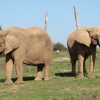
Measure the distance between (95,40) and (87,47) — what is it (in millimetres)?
552

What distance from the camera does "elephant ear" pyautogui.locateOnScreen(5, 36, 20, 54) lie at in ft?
60.0

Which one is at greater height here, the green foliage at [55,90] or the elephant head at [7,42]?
the elephant head at [7,42]

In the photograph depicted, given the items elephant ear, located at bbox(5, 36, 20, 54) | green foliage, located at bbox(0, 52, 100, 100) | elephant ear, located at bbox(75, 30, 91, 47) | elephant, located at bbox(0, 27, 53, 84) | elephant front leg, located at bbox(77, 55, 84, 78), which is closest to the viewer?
green foliage, located at bbox(0, 52, 100, 100)

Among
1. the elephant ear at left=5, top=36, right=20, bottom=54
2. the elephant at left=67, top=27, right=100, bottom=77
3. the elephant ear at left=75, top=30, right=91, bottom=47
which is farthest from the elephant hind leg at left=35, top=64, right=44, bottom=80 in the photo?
the elephant ear at left=5, top=36, right=20, bottom=54

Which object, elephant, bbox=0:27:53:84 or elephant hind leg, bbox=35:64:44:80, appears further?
elephant hind leg, bbox=35:64:44:80

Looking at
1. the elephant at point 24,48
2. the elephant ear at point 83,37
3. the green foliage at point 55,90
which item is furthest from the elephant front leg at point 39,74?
the elephant ear at point 83,37

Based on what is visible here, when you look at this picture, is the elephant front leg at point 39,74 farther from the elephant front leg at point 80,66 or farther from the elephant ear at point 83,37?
the elephant ear at point 83,37

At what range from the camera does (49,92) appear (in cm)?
1562

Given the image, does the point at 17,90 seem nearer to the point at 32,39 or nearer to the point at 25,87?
the point at 25,87

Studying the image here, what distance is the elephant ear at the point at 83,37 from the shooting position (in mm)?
20266

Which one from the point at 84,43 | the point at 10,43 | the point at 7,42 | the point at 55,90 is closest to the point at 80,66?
the point at 84,43

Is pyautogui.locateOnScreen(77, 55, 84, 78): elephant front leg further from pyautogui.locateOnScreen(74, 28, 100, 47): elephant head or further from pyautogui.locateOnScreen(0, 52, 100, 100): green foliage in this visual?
pyautogui.locateOnScreen(0, 52, 100, 100): green foliage

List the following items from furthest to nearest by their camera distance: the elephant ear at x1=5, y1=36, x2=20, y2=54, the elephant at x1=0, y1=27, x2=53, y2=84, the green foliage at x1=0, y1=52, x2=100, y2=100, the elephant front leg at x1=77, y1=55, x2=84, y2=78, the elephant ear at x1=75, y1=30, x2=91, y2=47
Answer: the elephant front leg at x1=77, y1=55, x2=84, y2=78 < the elephant ear at x1=75, y1=30, x2=91, y2=47 < the elephant at x1=0, y1=27, x2=53, y2=84 < the elephant ear at x1=5, y1=36, x2=20, y2=54 < the green foliage at x1=0, y1=52, x2=100, y2=100

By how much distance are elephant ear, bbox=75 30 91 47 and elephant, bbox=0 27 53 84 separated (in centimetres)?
135
